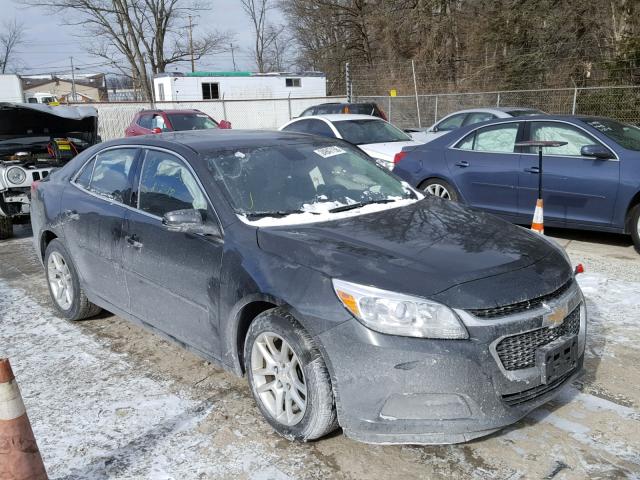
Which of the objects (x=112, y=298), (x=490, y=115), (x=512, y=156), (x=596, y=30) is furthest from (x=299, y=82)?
(x=112, y=298)

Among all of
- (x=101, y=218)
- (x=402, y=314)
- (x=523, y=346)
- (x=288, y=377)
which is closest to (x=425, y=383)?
(x=402, y=314)

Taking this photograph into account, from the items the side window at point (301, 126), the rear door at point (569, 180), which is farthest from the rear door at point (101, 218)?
the side window at point (301, 126)

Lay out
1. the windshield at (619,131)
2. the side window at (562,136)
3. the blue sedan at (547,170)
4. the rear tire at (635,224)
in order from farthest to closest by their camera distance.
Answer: the side window at (562,136) → the windshield at (619,131) → the blue sedan at (547,170) → the rear tire at (635,224)

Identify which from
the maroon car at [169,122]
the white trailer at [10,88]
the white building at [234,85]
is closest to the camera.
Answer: the maroon car at [169,122]

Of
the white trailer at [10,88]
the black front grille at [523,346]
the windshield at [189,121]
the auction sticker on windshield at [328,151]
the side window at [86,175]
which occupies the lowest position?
the black front grille at [523,346]

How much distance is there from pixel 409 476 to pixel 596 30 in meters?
23.5

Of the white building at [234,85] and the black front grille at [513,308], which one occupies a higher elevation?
the white building at [234,85]

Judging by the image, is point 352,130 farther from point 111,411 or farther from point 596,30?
point 596,30

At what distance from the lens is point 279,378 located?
10.2ft

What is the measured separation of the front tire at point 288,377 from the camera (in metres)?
Result: 2.85

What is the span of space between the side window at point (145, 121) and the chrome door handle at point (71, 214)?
438 inches

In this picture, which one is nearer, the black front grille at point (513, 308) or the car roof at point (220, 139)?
the black front grille at point (513, 308)

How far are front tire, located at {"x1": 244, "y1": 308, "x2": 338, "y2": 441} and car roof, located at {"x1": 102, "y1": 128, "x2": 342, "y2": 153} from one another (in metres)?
1.40

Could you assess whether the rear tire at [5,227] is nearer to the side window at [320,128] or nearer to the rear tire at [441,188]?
the side window at [320,128]
